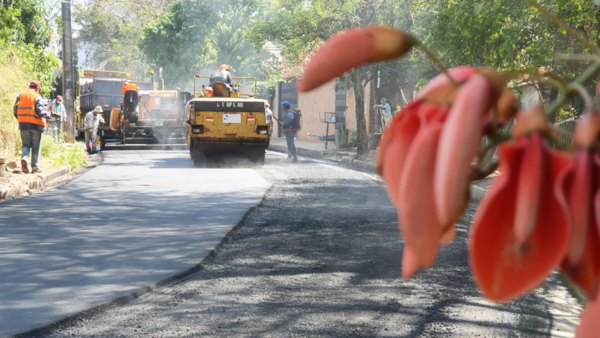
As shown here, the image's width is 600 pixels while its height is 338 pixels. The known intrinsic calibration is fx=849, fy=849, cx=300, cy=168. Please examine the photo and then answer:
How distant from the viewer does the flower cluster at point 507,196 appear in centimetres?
43

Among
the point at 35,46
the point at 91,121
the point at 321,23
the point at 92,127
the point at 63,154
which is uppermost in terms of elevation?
the point at 321,23

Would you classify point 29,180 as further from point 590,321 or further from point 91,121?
point 590,321

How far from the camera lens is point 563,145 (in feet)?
1.43

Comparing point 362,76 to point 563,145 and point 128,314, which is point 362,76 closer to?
point 128,314

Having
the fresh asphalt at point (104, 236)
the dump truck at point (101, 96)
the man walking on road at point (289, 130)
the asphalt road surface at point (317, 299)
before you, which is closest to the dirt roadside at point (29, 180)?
the fresh asphalt at point (104, 236)

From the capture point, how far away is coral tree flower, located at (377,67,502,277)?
0.43 metres

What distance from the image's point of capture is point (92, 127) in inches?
1124

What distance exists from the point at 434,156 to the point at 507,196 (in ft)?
0.14

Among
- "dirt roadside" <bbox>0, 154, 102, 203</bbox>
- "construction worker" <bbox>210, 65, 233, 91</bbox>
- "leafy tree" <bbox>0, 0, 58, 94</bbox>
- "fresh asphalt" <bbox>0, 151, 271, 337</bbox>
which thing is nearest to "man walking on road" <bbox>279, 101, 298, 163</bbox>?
"construction worker" <bbox>210, 65, 233, 91</bbox>

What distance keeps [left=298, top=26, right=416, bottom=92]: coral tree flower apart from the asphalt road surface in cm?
463

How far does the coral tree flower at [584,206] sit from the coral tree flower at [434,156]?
0.05 meters

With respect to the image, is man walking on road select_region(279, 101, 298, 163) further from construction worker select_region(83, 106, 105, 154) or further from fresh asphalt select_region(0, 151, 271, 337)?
construction worker select_region(83, 106, 105, 154)

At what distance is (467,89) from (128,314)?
6.16 meters

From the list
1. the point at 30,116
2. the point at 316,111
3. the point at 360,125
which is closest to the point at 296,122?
the point at 360,125
